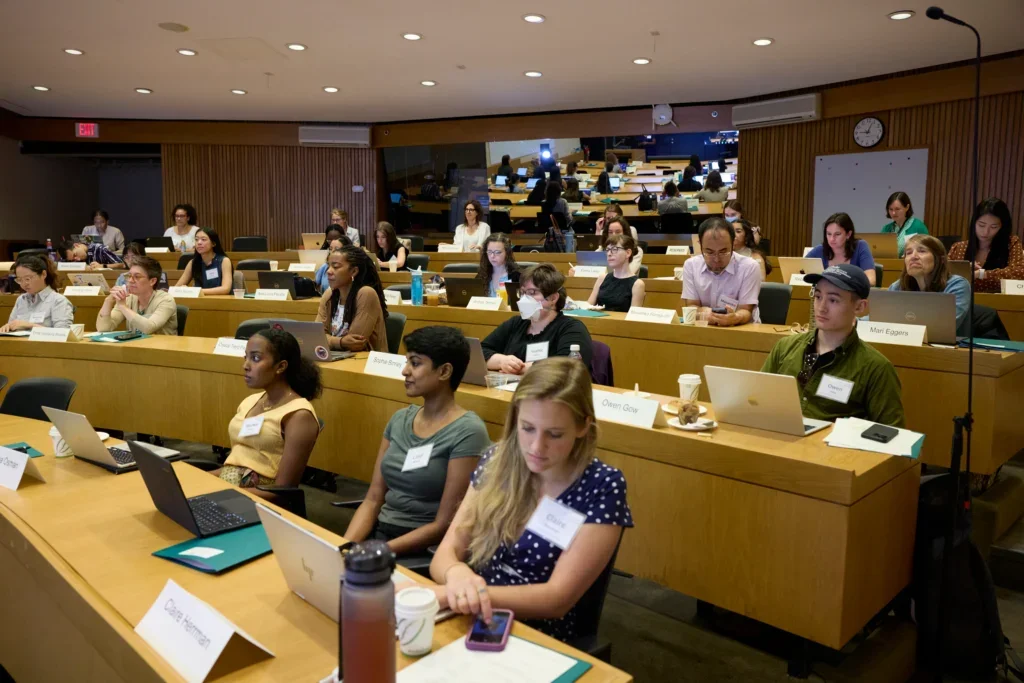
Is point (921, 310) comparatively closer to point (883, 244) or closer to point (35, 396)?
point (883, 244)

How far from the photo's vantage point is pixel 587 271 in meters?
6.55

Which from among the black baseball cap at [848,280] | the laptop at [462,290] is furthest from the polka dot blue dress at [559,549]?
the laptop at [462,290]

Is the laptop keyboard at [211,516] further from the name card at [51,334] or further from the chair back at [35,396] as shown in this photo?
the name card at [51,334]

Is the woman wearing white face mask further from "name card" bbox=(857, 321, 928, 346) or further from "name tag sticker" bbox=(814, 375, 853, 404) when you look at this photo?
"name card" bbox=(857, 321, 928, 346)

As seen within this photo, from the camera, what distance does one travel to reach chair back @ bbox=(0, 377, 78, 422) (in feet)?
11.0

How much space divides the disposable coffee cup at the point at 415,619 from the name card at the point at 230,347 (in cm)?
287

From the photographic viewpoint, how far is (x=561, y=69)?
8.20 meters

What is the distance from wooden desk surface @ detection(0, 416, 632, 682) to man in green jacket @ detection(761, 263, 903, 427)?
1.72 m

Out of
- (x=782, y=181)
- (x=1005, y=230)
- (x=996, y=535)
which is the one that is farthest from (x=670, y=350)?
(x=782, y=181)

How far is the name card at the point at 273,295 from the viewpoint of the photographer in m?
6.00

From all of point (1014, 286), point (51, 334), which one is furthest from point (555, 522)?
point (1014, 286)

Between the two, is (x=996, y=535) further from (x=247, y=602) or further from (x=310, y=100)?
(x=310, y=100)

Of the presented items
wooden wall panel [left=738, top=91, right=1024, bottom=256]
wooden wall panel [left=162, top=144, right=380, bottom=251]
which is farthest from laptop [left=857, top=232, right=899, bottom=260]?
wooden wall panel [left=162, top=144, right=380, bottom=251]

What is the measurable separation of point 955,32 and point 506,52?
3824 mm
